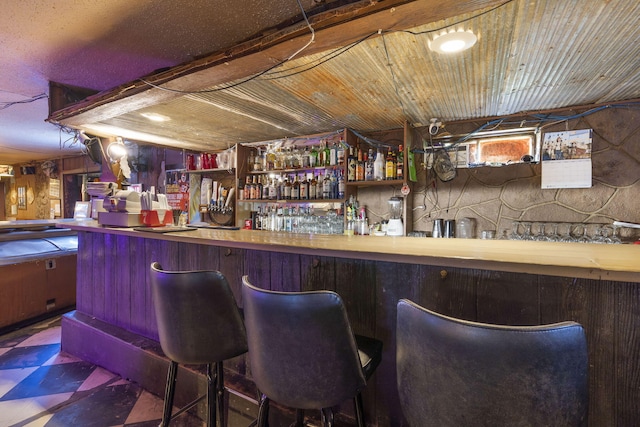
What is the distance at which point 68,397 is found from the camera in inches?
86.1

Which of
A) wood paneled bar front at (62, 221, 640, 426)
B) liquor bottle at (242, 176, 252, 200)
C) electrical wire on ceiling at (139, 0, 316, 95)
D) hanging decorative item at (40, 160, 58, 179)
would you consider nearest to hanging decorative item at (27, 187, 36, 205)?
hanging decorative item at (40, 160, 58, 179)

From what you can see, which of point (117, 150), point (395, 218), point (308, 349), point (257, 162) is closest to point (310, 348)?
point (308, 349)

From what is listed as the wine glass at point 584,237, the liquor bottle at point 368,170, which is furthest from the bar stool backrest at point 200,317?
the wine glass at point 584,237

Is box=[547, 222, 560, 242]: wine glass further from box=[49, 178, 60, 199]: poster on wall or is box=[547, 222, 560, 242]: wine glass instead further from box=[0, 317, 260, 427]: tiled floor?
box=[49, 178, 60, 199]: poster on wall

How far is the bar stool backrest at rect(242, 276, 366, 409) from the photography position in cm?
100

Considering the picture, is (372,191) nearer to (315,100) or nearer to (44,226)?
(315,100)

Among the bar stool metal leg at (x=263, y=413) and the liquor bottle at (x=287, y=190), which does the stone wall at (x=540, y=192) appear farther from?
the bar stool metal leg at (x=263, y=413)

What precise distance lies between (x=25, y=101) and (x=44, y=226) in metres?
1.56

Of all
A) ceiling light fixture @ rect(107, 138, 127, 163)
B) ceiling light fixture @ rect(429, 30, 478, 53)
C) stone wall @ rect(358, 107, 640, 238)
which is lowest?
stone wall @ rect(358, 107, 640, 238)

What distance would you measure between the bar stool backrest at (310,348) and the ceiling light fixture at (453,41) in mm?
1554

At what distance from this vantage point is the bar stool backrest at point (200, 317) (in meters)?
1.35

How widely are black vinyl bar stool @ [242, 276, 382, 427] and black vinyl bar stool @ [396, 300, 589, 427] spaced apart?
31cm

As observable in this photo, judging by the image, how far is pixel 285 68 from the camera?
2.06m

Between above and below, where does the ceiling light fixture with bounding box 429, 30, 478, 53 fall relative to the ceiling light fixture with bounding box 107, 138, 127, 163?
above
